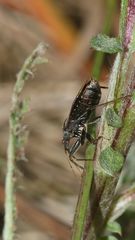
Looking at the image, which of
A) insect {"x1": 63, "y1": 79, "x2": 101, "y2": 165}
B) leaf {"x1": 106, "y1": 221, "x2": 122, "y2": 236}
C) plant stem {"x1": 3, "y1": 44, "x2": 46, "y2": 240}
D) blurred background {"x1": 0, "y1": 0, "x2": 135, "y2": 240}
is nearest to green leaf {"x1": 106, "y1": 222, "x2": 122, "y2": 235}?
leaf {"x1": 106, "y1": 221, "x2": 122, "y2": 236}

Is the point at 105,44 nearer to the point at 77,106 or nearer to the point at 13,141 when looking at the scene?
the point at 77,106

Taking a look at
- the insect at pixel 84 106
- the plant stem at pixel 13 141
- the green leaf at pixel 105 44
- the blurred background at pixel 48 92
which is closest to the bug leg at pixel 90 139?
the insect at pixel 84 106

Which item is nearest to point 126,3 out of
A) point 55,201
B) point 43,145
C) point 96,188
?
point 96,188

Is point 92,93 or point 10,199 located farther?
point 10,199

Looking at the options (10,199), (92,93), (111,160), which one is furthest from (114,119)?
(10,199)

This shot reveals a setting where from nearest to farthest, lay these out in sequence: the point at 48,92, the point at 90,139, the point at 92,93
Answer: the point at 90,139
the point at 92,93
the point at 48,92

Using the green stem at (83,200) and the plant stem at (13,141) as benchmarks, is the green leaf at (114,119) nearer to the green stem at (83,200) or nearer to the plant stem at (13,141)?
the green stem at (83,200)
